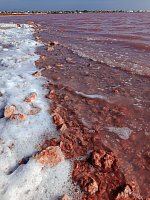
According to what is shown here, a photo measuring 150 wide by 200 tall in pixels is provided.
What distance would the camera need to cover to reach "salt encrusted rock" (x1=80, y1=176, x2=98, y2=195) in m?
3.51

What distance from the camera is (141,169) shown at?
3.91 m

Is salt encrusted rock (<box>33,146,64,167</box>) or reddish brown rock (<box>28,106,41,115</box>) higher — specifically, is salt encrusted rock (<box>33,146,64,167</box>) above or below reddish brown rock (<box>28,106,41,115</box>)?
above

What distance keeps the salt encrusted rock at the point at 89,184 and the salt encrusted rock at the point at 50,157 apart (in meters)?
0.52

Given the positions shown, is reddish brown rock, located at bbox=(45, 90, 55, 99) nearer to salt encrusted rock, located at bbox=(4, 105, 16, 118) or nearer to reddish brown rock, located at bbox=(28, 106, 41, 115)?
reddish brown rock, located at bbox=(28, 106, 41, 115)

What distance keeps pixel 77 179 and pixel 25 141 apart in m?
1.27

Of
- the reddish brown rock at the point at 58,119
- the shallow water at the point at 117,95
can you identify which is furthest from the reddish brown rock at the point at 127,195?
the reddish brown rock at the point at 58,119

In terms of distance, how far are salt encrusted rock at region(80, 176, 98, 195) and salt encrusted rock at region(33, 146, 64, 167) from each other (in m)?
0.52

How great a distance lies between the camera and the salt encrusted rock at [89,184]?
3.51m

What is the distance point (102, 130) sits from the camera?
4.86 m

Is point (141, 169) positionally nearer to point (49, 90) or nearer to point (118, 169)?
point (118, 169)

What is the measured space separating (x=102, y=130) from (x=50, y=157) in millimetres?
1229

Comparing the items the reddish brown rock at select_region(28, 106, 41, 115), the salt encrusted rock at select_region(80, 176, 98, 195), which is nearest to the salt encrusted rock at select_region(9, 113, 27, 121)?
the reddish brown rock at select_region(28, 106, 41, 115)

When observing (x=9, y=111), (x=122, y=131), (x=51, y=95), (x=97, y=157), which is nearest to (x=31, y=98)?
(x=51, y=95)

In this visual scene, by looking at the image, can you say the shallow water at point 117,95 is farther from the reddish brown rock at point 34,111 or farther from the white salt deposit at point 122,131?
the reddish brown rock at point 34,111
